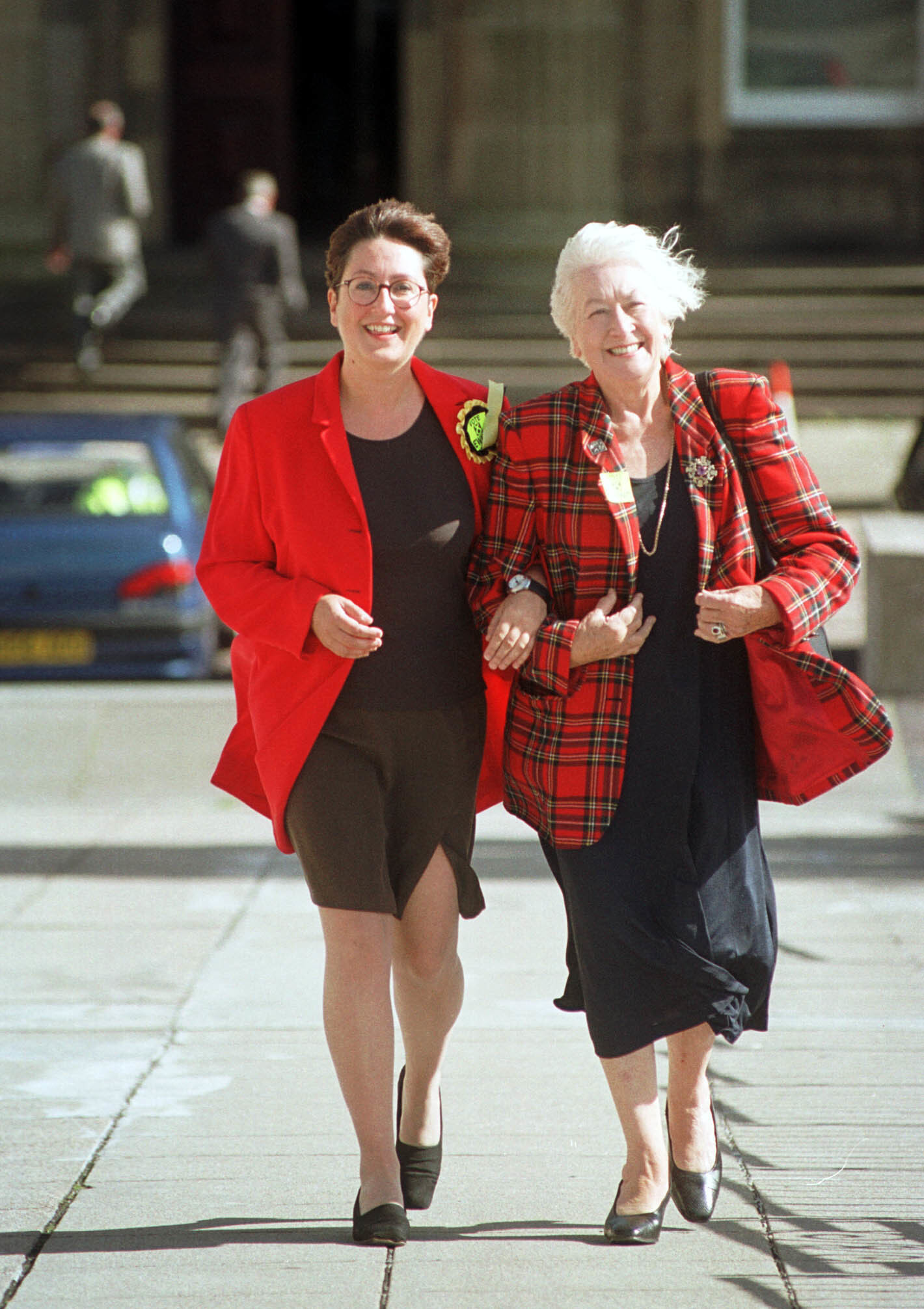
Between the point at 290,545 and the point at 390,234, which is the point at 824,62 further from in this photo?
the point at 290,545

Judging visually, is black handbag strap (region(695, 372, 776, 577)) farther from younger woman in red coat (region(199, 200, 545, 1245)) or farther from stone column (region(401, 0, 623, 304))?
stone column (region(401, 0, 623, 304))

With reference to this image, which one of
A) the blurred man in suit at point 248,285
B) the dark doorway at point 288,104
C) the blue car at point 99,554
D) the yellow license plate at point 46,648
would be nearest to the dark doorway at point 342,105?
the dark doorway at point 288,104

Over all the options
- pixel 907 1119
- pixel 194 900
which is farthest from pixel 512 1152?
pixel 194 900

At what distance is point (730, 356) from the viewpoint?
14641 millimetres

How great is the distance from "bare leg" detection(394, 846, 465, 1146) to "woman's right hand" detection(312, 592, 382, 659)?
46cm

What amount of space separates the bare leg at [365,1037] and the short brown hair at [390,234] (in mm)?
1234

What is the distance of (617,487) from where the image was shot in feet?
11.4

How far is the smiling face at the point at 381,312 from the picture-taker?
140 inches

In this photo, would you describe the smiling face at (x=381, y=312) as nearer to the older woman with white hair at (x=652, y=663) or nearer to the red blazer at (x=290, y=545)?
the red blazer at (x=290, y=545)

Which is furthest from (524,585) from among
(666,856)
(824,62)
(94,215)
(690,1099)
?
(824,62)

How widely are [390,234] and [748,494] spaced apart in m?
0.84

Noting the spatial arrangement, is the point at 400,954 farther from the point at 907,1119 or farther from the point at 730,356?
the point at 730,356

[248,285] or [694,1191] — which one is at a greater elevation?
[248,285]

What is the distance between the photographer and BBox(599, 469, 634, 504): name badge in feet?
11.3
